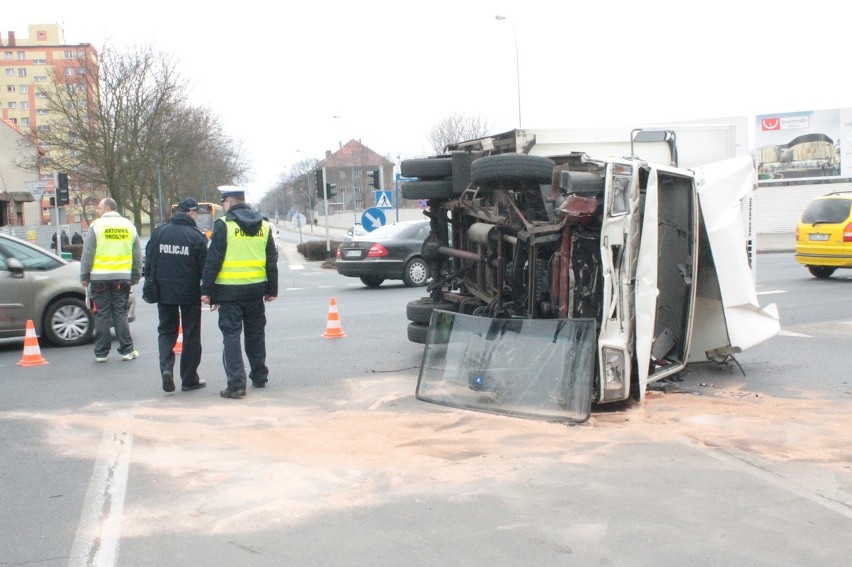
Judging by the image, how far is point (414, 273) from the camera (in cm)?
1922

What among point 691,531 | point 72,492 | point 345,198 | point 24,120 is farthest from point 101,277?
point 24,120

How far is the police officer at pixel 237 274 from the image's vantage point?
7789 millimetres

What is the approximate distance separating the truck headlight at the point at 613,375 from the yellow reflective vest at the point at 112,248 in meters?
5.73

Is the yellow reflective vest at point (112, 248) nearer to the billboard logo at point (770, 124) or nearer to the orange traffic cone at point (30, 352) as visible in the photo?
the orange traffic cone at point (30, 352)

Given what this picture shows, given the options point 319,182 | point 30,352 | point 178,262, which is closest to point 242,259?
point 178,262

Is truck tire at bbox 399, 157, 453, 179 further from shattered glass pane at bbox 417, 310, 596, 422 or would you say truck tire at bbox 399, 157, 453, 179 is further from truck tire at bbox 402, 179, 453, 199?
shattered glass pane at bbox 417, 310, 596, 422

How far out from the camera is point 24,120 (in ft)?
406

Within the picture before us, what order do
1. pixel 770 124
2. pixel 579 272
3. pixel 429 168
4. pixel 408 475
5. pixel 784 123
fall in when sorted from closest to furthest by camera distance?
1. pixel 408 475
2. pixel 579 272
3. pixel 429 168
4. pixel 784 123
5. pixel 770 124

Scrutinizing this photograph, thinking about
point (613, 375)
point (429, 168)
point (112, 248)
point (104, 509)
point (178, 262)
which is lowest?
point (104, 509)

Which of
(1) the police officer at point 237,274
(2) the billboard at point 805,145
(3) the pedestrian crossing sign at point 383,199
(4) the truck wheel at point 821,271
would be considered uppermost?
(2) the billboard at point 805,145

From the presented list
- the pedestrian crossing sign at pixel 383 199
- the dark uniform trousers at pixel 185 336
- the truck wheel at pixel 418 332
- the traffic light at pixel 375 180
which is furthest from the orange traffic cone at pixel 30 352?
the traffic light at pixel 375 180

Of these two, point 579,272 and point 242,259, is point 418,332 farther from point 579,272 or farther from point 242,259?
point 579,272

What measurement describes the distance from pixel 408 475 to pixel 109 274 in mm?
5723

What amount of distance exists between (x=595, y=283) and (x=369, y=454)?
7.77ft
